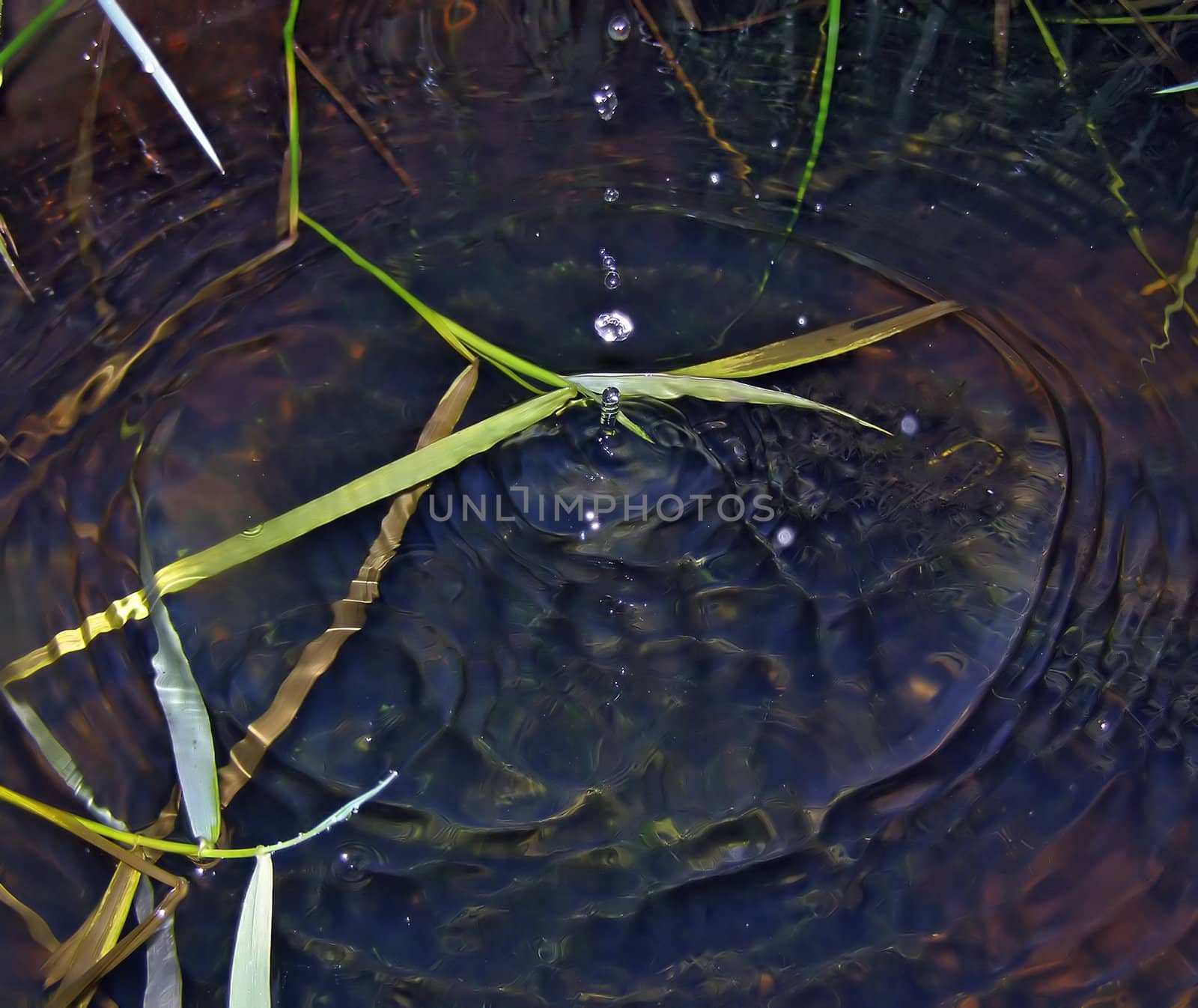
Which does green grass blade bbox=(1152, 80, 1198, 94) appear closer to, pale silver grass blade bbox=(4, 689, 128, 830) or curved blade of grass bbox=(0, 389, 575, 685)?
curved blade of grass bbox=(0, 389, 575, 685)

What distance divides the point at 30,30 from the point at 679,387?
2.76 feet

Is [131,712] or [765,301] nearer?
[131,712]

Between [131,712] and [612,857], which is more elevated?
[131,712]

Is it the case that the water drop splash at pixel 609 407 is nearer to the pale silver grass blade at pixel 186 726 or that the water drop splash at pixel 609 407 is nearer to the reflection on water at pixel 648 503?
the reflection on water at pixel 648 503

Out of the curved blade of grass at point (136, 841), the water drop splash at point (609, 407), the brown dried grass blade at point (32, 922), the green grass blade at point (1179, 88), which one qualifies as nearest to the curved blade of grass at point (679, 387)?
the water drop splash at point (609, 407)

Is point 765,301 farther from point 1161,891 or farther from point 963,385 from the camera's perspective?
point 1161,891

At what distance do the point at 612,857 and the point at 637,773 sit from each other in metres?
0.10

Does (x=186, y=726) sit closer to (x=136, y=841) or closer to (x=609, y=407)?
(x=136, y=841)

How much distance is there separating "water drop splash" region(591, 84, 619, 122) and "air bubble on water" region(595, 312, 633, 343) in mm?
298

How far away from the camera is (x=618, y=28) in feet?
4.81

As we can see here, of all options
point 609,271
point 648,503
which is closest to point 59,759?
point 648,503

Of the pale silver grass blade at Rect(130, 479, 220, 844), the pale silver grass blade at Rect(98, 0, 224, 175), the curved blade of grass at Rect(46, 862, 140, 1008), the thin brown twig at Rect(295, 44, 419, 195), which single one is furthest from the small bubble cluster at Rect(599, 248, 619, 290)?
the curved blade of grass at Rect(46, 862, 140, 1008)

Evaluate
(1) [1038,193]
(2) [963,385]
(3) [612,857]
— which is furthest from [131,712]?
(1) [1038,193]

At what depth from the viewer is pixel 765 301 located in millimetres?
1386
